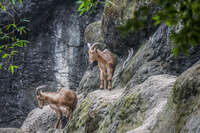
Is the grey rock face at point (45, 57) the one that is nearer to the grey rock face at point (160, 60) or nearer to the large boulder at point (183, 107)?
the grey rock face at point (160, 60)

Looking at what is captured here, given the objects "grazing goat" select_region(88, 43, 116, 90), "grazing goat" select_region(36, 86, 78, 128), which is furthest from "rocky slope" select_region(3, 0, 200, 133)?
"grazing goat" select_region(36, 86, 78, 128)

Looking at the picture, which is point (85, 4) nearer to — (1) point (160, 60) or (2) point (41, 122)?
(1) point (160, 60)

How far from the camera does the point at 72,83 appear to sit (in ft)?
46.5

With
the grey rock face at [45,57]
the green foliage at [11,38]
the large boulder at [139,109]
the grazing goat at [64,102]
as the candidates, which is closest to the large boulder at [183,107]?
the large boulder at [139,109]

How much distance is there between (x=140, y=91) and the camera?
16.4ft

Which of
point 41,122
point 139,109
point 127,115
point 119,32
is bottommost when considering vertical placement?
point 41,122

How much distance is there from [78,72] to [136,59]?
23.5 ft

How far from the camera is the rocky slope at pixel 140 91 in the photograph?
3.20 metres

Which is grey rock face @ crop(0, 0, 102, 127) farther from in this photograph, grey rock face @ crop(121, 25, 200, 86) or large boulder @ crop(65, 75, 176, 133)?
large boulder @ crop(65, 75, 176, 133)

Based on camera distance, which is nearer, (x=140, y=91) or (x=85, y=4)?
(x=85, y=4)

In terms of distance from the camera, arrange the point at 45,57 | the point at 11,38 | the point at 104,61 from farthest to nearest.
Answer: the point at 45,57, the point at 104,61, the point at 11,38

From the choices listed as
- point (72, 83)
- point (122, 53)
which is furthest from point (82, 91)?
point (72, 83)

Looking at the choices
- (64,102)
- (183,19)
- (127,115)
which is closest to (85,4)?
(183,19)

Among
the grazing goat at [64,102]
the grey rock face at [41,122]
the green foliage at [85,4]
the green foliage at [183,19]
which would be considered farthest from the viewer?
the grey rock face at [41,122]
